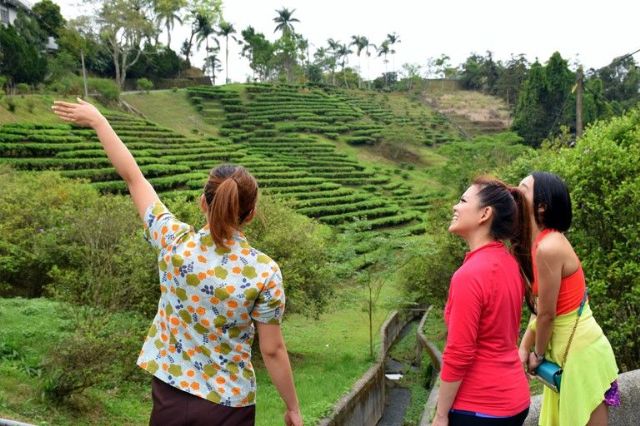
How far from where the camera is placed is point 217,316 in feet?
7.54

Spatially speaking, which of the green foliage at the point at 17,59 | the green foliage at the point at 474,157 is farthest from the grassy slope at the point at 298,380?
the green foliage at the point at 17,59

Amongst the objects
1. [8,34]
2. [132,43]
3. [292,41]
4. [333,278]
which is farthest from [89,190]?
[292,41]

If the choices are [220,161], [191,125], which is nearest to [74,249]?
[220,161]

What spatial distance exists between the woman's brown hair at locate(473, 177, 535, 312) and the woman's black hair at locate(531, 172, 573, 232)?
69 mm

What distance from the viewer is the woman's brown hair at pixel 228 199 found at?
2246 mm

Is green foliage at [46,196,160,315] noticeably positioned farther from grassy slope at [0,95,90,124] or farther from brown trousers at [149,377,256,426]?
grassy slope at [0,95,90,124]

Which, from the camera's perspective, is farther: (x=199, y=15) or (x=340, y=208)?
(x=199, y=15)

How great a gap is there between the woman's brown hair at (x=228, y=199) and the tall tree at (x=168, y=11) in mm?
58609

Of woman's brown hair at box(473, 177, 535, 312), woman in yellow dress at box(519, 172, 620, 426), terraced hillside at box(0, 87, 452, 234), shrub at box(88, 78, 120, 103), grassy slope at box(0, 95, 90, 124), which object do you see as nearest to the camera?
woman's brown hair at box(473, 177, 535, 312)

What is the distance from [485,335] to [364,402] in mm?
8864

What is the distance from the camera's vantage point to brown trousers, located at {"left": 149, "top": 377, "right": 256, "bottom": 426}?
91.3 inches

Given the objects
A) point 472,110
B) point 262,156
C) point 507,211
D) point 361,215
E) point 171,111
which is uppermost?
point 507,211

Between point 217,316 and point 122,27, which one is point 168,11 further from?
point 217,316

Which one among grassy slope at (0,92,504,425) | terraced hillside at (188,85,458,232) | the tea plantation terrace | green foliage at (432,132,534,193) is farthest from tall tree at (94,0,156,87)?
grassy slope at (0,92,504,425)
